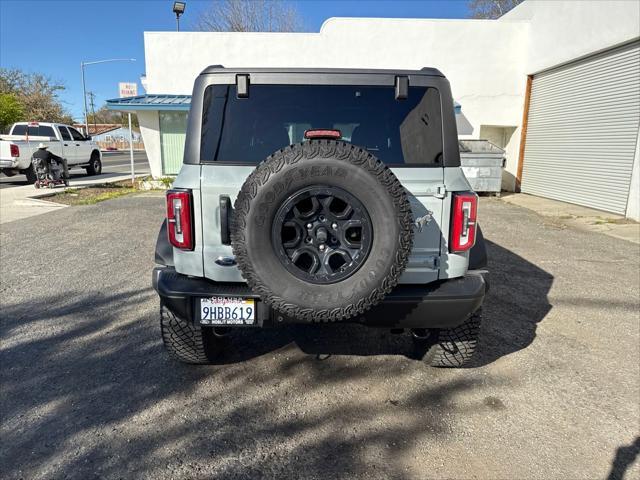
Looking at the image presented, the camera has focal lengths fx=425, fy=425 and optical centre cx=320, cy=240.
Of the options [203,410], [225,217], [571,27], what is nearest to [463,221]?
[225,217]

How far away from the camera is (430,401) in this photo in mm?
2754

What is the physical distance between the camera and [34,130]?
1606 centimetres

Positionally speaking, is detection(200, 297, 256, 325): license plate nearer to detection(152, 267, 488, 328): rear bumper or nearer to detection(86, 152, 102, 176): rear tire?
detection(152, 267, 488, 328): rear bumper

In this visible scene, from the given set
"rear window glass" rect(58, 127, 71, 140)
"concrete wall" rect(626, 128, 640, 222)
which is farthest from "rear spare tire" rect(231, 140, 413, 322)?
"rear window glass" rect(58, 127, 71, 140)

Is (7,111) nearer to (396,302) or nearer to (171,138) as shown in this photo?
(171,138)

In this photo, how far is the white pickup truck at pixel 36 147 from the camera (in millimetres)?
13852

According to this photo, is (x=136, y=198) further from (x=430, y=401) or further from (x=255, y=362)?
(x=430, y=401)

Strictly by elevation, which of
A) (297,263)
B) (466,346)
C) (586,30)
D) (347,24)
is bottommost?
(466,346)

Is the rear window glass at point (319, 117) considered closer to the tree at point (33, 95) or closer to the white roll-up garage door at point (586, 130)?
the white roll-up garage door at point (586, 130)

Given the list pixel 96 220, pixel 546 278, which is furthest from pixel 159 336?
pixel 96 220

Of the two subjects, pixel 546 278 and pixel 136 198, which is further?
pixel 136 198

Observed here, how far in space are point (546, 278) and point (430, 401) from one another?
351cm

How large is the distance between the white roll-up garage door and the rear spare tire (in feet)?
34.1

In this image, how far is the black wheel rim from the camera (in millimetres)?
2182
